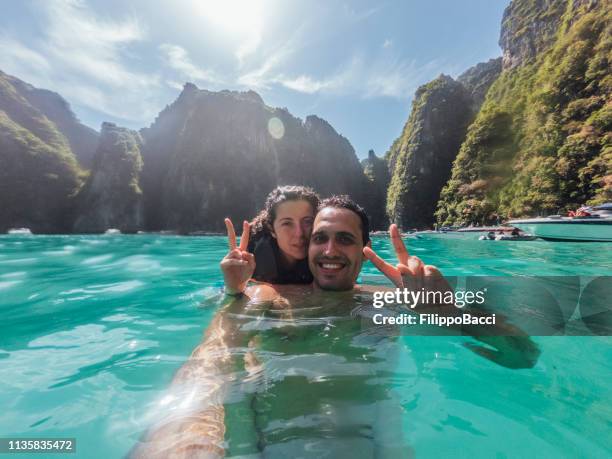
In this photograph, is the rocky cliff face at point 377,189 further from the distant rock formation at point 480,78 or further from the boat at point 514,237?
the boat at point 514,237

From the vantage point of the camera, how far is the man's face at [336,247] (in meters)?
2.72

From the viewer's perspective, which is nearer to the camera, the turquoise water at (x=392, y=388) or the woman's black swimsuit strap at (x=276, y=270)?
the turquoise water at (x=392, y=388)

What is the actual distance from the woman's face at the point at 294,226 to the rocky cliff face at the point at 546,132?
107ft

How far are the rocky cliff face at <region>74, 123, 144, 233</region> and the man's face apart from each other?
90.4m

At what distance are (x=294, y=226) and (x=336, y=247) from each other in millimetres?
916

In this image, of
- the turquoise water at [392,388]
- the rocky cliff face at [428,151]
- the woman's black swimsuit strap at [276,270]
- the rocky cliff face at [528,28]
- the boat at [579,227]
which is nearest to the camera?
the turquoise water at [392,388]

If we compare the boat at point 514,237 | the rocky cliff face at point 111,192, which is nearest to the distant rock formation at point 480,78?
the boat at point 514,237

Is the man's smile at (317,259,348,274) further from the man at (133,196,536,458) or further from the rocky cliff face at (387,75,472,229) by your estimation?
the rocky cliff face at (387,75,472,229)

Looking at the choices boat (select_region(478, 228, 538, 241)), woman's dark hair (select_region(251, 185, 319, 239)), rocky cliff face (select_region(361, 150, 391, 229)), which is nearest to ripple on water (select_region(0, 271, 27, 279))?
woman's dark hair (select_region(251, 185, 319, 239))

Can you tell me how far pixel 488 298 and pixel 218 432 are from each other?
4932 mm

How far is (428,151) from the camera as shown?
248 ft

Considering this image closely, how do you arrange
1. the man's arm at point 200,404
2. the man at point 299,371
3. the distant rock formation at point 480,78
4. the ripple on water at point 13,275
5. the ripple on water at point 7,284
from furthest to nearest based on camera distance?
1. the distant rock formation at point 480,78
2. the ripple on water at point 13,275
3. the ripple on water at point 7,284
4. the man at point 299,371
5. the man's arm at point 200,404

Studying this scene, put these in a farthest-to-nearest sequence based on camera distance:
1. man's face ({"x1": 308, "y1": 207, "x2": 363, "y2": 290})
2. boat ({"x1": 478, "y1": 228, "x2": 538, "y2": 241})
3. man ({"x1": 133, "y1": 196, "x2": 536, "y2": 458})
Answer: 1. boat ({"x1": 478, "y1": 228, "x2": 538, "y2": 241})
2. man's face ({"x1": 308, "y1": 207, "x2": 363, "y2": 290})
3. man ({"x1": 133, "y1": 196, "x2": 536, "y2": 458})

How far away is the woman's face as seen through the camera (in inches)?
135
